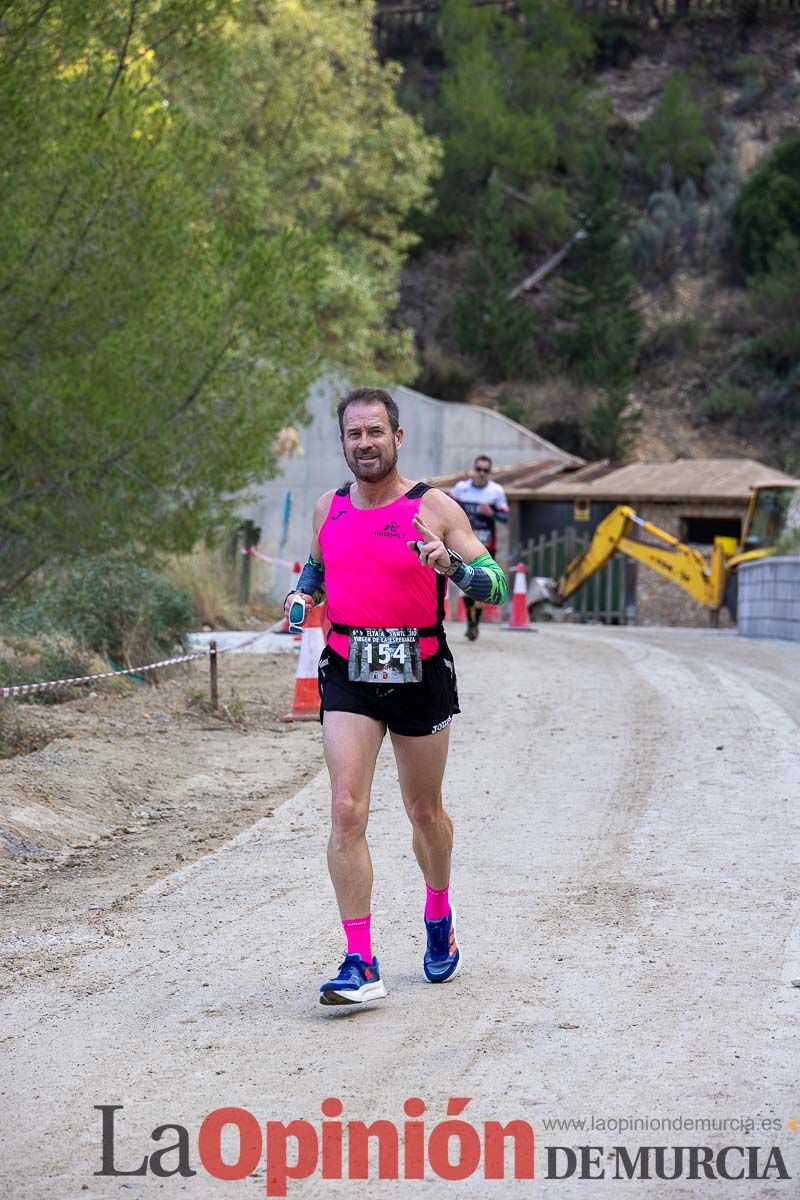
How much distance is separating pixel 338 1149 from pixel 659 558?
27.7m

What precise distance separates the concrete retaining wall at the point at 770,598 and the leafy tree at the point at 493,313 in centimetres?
3072

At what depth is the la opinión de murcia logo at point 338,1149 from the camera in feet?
14.1

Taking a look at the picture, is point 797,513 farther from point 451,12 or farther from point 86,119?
point 451,12

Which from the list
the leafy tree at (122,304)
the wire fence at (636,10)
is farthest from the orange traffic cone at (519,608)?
the wire fence at (636,10)

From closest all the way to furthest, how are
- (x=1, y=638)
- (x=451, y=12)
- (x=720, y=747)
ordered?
(x=720, y=747) → (x=1, y=638) → (x=451, y=12)

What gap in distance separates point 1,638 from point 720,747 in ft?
21.4

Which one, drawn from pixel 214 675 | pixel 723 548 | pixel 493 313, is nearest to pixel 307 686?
pixel 214 675

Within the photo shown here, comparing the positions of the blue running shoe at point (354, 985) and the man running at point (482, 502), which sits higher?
the man running at point (482, 502)

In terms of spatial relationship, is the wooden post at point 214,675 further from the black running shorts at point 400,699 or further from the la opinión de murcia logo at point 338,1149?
the la opinión de murcia logo at point 338,1149

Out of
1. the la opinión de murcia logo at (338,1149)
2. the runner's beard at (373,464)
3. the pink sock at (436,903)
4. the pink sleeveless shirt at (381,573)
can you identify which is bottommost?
the la opinión de murcia logo at (338,1149)

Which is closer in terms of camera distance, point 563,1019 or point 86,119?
point 563,1019

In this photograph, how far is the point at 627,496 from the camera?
39125 millimetres

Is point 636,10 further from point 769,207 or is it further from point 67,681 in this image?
point 67,681

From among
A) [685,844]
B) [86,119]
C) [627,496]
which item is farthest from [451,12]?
[685,844]
